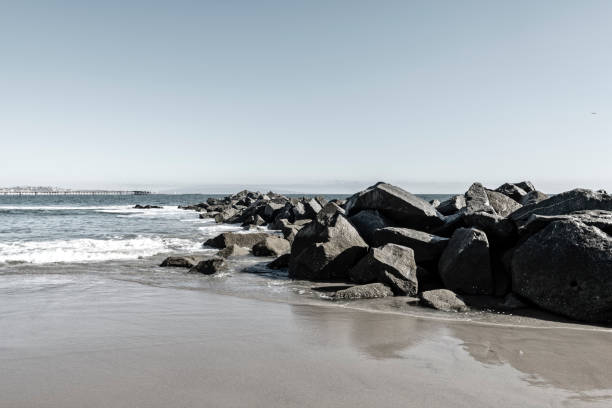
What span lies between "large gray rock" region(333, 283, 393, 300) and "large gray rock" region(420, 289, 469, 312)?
0.72 m

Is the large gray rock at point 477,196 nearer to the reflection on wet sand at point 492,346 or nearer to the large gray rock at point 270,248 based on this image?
the large gray rock at point 270,248

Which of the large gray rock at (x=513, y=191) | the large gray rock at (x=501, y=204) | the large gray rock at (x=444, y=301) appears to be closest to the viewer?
the large gray rock at (x=444, y=301)

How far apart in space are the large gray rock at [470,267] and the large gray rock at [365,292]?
122cm

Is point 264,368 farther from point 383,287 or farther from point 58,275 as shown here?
point 58,275

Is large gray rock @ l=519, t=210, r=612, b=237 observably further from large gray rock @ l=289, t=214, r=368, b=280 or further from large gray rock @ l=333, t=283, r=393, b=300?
large gray rock @ l=289, t=214, r=368, b=280

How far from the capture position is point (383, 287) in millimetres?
7672

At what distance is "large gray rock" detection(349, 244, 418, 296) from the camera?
25.4 ft

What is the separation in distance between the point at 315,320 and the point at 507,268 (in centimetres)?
398

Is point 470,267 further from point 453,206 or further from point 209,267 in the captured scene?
point 209,267

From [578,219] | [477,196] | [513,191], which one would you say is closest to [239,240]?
[477,196]

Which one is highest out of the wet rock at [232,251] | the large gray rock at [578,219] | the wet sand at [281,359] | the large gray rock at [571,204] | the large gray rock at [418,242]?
the large gray rock at [571,204]

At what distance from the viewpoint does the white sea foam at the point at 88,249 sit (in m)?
12.1

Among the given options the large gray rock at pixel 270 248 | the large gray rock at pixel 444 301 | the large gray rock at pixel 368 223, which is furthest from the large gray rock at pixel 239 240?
the large gray rock at pixel 444 301

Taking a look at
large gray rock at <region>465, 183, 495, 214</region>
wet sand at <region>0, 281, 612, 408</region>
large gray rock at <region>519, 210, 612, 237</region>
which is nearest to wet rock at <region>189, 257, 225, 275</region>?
wet sand at <region>0, 281, 612, 408</region>
